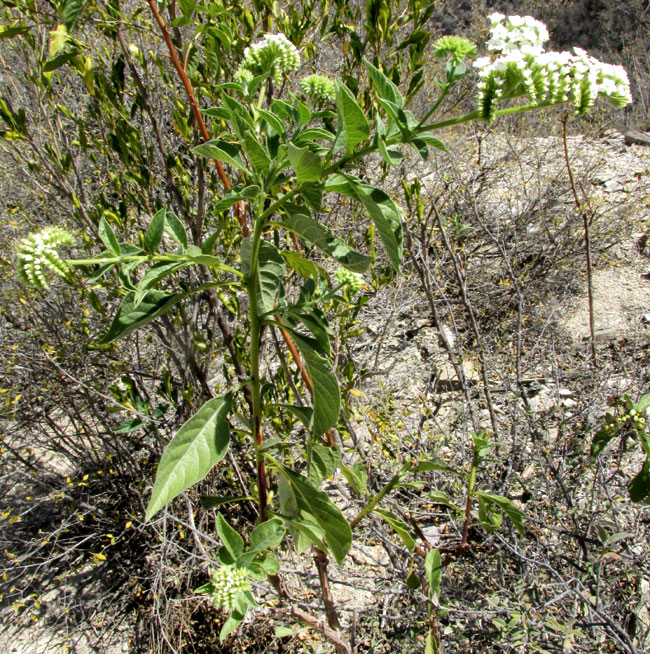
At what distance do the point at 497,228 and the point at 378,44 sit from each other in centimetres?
232

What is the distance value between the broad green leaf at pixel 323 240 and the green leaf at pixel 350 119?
0.16 m

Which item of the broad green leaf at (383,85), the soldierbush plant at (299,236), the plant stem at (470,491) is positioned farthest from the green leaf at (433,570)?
the broad green leaf at (383,85)

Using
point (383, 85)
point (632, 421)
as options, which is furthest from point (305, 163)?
point (632, 421)

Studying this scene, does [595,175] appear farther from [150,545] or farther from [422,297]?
[150,545]

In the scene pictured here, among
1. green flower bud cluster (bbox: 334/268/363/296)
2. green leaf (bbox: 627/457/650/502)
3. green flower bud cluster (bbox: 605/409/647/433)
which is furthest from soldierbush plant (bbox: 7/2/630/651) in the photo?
green flower bud cluster (bbox: 605/409/647/433)

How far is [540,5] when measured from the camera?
9781 millimetres

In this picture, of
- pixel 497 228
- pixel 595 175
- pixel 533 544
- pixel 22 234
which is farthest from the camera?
pixel 595 175

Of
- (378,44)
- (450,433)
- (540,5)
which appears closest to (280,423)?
(450,433)

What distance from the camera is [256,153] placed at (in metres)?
0.97

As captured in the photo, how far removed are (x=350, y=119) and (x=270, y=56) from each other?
2.18 feet

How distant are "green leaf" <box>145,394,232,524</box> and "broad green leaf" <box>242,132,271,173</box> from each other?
514 millimetres

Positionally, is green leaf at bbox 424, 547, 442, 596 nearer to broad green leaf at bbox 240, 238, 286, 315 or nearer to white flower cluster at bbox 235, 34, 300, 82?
broad green leaf at bbox 240, 238, 286, 315

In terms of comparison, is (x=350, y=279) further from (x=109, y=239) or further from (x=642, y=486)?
(x=642, y=486)

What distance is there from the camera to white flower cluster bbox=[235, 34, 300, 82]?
53.8 inches
